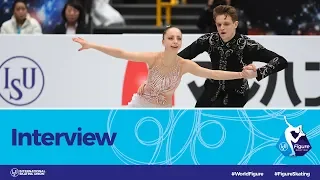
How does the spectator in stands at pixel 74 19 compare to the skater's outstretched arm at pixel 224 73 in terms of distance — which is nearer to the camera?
the skater's outstretched arm at pixel 224 73

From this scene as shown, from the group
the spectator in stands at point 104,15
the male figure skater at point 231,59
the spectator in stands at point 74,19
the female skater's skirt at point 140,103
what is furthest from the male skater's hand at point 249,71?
the spectator in stands at point 104,15

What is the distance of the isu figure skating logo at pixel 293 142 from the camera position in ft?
17.3

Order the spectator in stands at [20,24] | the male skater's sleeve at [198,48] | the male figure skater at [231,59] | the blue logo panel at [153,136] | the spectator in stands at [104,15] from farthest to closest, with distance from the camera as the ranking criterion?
1. the spectator in stands at [104,15]
2. the spectator in stands at [20,24]
3. the male skater's sleeve at [198,48]
4. the male figure skater at [231,59]
5. the blue logo panel at [153,136]

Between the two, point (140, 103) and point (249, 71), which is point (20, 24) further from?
point (249, 71)

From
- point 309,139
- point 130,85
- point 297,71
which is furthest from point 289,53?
point 309,139

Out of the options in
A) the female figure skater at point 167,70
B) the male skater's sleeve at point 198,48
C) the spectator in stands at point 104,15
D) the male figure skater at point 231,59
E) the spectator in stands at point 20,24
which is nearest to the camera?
the female figure skater at point 167,70

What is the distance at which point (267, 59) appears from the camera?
6441 mm

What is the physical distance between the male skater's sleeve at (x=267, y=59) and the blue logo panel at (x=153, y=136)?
106 centimetres

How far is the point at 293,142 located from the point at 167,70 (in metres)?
1.32

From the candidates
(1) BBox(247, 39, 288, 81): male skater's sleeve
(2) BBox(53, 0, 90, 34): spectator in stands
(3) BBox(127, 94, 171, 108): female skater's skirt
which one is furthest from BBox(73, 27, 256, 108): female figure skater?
(2) BBox(53, 0, 90, 34): spectator in stands

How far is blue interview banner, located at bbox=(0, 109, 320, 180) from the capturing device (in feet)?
17.2
